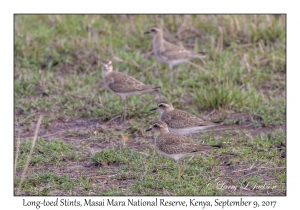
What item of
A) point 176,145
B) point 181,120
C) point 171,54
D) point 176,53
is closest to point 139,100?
point 171,54

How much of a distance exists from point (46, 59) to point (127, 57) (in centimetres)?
174

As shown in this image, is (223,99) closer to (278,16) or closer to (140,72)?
(140,72)

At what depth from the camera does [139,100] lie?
11586 millimetres

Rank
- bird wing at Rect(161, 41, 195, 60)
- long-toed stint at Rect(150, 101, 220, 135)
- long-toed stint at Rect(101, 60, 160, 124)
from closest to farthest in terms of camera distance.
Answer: long-toed stint at Rect(150, 101, 220, 135)
long-toed stint at Rect(101, 60, 160, 124)
bird wing at Rect(161, 41, 195, 60)

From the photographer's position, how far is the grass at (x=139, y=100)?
831 cm

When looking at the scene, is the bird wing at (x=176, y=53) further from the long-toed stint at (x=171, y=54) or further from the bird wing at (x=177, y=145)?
the bird wing at (x=177, y=145)

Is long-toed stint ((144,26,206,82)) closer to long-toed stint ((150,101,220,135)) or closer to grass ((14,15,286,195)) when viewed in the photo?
grass ((14,15,286,195))

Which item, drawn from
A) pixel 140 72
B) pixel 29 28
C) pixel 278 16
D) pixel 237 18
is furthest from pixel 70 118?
pixel 278 16

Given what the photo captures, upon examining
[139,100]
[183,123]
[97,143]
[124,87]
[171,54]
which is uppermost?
[171,54]

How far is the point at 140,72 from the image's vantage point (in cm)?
1280

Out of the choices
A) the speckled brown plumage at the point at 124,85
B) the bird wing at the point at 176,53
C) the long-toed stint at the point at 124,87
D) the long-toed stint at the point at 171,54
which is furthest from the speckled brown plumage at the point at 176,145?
the bird wing at the point at 176,53

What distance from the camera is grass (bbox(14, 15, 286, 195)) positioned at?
27.3ft

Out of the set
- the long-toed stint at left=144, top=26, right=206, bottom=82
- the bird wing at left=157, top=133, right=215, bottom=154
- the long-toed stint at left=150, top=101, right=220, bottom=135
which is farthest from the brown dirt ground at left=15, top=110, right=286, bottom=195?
the long-toed stint at left=144, top=26, right=206, bottom=82

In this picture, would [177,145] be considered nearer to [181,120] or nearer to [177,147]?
[177,147]
